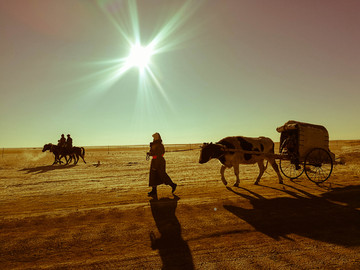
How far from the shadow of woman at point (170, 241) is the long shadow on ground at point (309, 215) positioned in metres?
1.93

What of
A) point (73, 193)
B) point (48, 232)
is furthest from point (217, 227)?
point (73, 193)

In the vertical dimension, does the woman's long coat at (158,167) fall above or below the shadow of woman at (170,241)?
above

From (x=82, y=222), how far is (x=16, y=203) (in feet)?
12.9

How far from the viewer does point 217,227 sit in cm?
546

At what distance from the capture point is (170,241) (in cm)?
475

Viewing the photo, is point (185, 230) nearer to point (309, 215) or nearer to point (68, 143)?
point (309, 215)

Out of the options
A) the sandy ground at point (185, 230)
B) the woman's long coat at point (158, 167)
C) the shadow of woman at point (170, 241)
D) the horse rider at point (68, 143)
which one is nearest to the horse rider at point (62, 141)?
the horse rider at point (68, 143)

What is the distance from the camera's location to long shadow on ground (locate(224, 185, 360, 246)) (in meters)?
4.95

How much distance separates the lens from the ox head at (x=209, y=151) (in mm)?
9555

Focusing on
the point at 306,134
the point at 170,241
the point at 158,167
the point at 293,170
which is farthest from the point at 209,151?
the point at 293,170

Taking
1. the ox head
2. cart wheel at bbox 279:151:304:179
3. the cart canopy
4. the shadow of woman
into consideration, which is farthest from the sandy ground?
the cart canopy

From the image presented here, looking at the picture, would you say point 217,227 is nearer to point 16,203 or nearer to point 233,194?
point 233,194

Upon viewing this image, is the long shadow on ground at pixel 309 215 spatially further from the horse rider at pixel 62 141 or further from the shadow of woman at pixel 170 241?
the horse rider at pixel 62 141

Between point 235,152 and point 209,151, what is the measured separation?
1.39 m
